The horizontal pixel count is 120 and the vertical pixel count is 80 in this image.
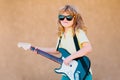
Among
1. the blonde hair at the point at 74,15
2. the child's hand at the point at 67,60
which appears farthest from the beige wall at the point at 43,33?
the child's hand at the point at 67,60

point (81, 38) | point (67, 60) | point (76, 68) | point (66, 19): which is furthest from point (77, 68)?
point (66, 19)

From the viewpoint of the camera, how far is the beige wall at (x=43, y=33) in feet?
23.9

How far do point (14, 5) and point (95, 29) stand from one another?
1506 mm

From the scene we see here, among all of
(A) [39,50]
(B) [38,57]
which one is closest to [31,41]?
(B) [38,57]

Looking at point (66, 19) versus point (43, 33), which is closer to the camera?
point (66, 19)

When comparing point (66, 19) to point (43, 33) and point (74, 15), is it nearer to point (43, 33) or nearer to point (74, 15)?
point (74, 15)

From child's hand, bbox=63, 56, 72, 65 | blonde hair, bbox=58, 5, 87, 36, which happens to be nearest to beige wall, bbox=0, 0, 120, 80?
blonde hair, bbox=58, 5, 87, 36

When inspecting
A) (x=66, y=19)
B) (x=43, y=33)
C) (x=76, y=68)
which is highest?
(x=66, y=19)

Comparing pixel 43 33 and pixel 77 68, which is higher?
pixel 77 68

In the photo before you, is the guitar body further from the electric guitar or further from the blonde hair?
the blonde hair

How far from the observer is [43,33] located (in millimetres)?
7328

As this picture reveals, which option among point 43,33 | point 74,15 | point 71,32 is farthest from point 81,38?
point 43,33

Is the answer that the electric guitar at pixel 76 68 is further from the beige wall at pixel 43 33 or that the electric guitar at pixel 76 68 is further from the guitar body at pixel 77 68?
the beige wall at pixel 43 33

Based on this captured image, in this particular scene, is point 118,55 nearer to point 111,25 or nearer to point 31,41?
point 111,25
